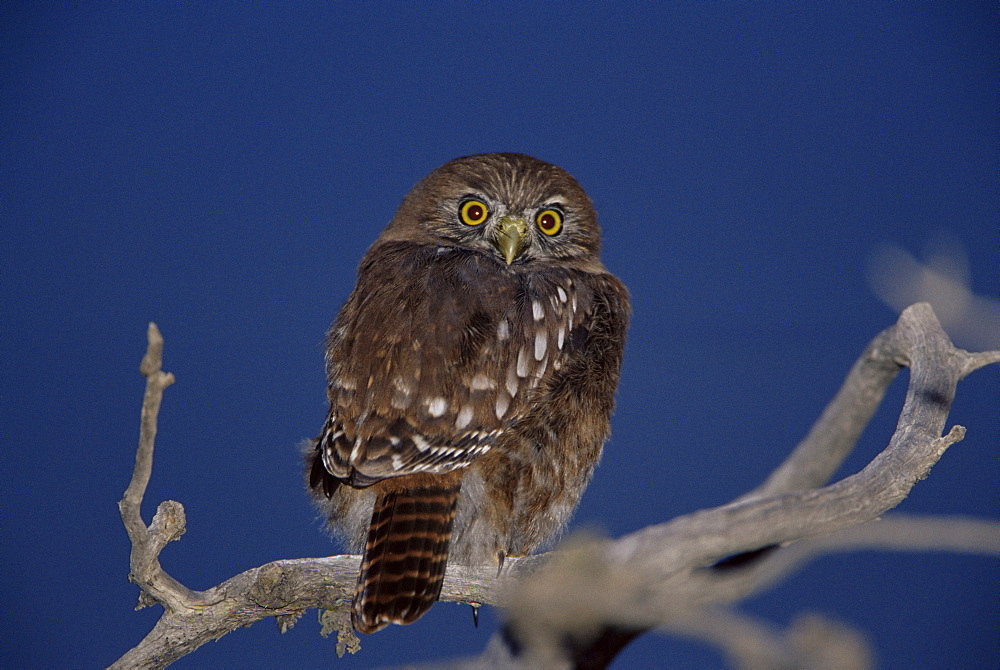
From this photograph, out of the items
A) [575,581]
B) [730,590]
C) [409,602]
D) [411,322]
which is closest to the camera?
[575,581]

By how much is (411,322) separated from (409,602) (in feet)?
1.92

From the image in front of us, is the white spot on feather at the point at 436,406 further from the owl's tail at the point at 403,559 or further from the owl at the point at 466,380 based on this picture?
the owl's tail at the point at 403,559

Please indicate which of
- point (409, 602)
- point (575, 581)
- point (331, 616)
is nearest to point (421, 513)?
point (409, 602)

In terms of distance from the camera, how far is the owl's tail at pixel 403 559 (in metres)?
1.61

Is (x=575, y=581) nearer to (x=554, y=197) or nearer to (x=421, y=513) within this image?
(x=421, y=513)

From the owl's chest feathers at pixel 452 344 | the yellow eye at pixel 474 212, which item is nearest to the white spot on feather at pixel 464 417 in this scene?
the owl's chest feathers at pixel 452 344

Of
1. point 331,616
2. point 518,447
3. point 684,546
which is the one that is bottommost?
point 331,616

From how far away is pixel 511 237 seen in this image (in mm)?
2012

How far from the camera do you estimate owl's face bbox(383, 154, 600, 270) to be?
2.07 meters

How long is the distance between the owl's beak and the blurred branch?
74 centimetres

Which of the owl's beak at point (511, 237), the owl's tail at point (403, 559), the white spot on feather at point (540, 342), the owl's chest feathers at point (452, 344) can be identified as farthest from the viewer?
the owl's beak at point (511, 237)

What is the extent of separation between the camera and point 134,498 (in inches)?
53.8

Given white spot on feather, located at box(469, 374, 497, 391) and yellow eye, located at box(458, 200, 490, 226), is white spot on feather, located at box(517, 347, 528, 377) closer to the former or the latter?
white spot on feather, located at box(469, 374, 497, 391)

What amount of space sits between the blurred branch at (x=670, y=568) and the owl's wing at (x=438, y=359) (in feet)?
1.03
